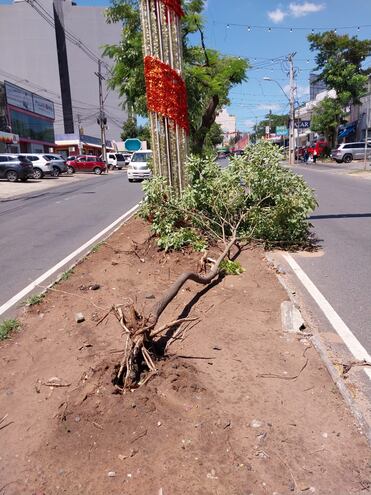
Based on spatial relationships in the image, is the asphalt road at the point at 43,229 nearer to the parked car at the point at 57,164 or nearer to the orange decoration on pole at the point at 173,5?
the orange decoration on pole at the point at 173,5

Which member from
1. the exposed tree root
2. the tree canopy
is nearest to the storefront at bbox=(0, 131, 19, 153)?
the tree canopy

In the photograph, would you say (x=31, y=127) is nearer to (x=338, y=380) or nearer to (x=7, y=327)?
(x=7, y=327)

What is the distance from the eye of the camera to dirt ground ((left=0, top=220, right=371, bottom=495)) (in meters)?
2.68

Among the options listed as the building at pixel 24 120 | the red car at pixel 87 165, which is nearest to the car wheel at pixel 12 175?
the building at pixel 24 120

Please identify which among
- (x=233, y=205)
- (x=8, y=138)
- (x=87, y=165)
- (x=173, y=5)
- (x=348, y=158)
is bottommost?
(x=348, y=158)

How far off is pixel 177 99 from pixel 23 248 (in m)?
4.31

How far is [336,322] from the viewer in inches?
197

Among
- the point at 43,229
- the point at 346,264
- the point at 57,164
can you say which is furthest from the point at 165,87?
the point at 57,164

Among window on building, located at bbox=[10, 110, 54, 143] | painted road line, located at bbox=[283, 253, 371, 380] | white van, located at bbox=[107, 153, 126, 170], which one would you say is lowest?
white van, located at bbox=[107, 153, 126, 170]

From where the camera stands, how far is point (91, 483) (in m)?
2.65

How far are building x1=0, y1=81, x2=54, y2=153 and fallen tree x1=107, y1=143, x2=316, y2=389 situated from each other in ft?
124

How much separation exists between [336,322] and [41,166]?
34.4 metres

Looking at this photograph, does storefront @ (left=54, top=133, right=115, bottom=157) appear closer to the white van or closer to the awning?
the white van

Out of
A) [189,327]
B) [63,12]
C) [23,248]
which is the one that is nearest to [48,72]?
[63,12]
